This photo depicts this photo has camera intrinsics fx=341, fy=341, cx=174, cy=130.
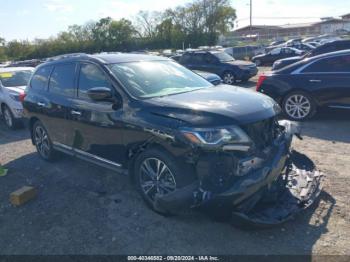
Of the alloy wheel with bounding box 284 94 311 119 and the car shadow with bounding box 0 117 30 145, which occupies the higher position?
the alloy wheel with bounding box 284 94 311 119

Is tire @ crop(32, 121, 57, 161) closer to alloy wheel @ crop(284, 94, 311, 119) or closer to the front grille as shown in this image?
the front grille

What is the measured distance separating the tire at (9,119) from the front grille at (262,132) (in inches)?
282

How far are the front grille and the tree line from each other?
5113 centimetres

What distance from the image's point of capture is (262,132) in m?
3.64

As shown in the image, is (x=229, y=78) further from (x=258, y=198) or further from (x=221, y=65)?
(x=258, y=198)

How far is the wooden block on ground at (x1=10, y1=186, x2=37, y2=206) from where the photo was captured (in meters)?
4.43

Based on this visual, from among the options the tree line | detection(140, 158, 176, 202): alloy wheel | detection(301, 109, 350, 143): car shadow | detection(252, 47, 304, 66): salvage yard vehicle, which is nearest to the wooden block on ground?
detection(140, 158, 176, 202): alloy wheel

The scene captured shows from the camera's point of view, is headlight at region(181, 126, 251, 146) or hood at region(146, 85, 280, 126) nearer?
headlight at region(181, 126, 251, 146)

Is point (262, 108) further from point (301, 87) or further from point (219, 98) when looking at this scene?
point (301, 87)

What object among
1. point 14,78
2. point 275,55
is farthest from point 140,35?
point 14,78

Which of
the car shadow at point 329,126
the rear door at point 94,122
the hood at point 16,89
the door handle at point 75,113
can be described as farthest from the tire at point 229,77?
the door handle at point 75,113

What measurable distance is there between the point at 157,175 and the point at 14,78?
7.54m

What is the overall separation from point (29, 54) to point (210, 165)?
54198 millimetres

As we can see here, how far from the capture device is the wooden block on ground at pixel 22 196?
4426mm
